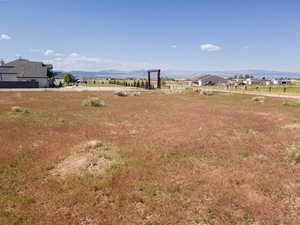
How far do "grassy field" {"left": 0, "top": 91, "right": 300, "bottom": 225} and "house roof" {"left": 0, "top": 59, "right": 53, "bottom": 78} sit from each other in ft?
131

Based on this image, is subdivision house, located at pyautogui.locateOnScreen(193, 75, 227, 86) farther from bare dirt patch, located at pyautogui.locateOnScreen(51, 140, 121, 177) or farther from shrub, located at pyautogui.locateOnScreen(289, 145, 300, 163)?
bare dirt patch, located at pyautogui.locateOnScreen(51, 140, 121, 177)

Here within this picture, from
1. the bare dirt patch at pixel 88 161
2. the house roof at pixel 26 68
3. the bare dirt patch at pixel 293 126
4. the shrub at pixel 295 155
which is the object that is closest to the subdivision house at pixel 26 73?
the house roof at pixel 26 68

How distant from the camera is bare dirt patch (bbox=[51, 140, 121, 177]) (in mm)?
6078

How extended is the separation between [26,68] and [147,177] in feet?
166

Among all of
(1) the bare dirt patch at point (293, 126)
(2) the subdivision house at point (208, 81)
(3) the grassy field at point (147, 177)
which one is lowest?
(3) the grassy field at point (147, 177)

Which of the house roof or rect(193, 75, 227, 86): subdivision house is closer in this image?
the house roof

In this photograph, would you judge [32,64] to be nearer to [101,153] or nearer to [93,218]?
[101,153]

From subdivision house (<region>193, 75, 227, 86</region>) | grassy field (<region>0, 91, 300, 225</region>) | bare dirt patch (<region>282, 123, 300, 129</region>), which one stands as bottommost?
grassy field (<region>0, 91, 300, 225</region>)

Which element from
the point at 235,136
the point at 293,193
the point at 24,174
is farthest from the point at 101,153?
the point at 235,136

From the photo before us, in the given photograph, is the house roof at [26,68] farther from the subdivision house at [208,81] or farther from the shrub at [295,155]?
the subdivision house at [208,81]

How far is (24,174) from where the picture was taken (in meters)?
5.82

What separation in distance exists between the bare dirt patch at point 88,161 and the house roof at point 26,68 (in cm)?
4403

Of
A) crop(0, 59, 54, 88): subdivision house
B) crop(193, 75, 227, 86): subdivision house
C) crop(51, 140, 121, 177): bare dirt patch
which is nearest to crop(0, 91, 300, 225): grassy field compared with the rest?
crop(51, 140, 121, 177): bare dirt patch

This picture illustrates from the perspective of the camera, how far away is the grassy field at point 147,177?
4.30 metres
